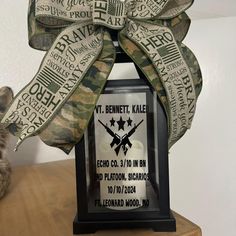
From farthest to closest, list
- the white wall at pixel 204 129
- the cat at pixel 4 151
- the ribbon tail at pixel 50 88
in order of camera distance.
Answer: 1. the white wall at pixel 204 129
2. the cat at pixel 4 151
3. the ribbon tail at pixel 50 88

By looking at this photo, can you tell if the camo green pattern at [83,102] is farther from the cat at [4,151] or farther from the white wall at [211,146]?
the white wall at [211,146]

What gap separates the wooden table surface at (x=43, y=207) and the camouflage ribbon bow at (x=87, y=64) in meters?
0.13

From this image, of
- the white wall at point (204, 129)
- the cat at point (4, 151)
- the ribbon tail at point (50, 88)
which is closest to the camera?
the ribbon tail at point (50, 88)

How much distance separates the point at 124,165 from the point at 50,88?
5.5 inches

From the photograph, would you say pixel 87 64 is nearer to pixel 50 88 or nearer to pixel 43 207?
pixel 50 88

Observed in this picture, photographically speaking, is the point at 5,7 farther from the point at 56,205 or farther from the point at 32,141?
the point at 56,205

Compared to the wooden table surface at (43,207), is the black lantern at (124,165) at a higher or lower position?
higher

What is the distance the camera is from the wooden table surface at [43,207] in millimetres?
354

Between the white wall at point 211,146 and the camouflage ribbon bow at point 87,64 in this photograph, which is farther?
the white wall at point 211,146

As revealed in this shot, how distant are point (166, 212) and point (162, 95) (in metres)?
0.15

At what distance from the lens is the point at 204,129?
82cm

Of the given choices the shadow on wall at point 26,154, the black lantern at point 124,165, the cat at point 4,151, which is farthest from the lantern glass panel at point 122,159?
the shadow on wall at point 26,154

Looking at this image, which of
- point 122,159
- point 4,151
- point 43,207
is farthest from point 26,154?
point 122,159

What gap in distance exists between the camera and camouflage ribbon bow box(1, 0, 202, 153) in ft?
0.94
